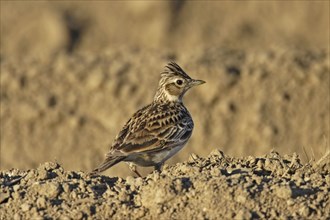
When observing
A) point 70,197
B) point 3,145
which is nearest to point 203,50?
point 3,145

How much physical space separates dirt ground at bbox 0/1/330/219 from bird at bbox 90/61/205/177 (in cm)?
63

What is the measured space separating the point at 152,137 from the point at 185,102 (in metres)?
9.94

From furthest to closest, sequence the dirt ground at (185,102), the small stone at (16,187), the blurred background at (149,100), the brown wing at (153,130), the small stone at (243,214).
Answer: the blurred background at (149,100) < the brown wing at (153,130) < the small stone at (16,187) < the dirt ground at (185,102) < the small stone at (243,214)

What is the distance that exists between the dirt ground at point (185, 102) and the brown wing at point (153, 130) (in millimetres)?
652

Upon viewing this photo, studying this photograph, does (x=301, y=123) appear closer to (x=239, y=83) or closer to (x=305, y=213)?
(x=239, y=83)

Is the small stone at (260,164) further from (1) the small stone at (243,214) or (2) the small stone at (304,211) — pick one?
(1) the small stone at (243,214)

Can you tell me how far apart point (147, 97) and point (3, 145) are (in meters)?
3.18

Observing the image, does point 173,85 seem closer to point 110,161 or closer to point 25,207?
point 110,161

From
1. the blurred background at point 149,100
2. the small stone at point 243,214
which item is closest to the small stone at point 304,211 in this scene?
the small stone at point 243,214

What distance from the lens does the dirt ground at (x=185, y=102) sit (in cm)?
1094

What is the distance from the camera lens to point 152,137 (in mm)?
13281

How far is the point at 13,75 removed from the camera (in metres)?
24.0

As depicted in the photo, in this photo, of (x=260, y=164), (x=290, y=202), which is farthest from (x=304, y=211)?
(x=260, y=164)

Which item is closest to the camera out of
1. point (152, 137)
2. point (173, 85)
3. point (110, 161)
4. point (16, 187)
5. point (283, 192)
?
point (283, 192)
